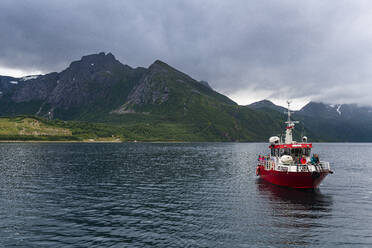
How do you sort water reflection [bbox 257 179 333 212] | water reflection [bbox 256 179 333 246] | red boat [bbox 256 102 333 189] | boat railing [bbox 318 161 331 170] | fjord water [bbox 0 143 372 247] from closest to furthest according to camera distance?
1. fjord water [bbox 0 143 372 247]
2. water reflection [bbox 256 179 333 246]
3. water reflection [bbox 257 179 333 212]
4. red boat [bbox 256 102 333 189]
5. boat railing [bbox 318 161 331 170]

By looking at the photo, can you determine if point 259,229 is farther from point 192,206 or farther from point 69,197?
point 69,197

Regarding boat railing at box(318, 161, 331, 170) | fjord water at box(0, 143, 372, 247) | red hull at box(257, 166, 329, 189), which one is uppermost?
boat railing at box(318, 161, 331, 170)

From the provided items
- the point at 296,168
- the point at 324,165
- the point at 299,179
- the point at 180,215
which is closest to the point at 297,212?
the point at 299,179

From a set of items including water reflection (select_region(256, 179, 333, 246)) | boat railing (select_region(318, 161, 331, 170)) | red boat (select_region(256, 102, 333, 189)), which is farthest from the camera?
boat railing (select_region(318, 161, 331, 170))

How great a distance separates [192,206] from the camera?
128 feet

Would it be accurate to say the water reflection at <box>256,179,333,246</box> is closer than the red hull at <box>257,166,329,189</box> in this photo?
Yes

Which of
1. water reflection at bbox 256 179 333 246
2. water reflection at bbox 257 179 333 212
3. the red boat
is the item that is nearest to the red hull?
the red boat

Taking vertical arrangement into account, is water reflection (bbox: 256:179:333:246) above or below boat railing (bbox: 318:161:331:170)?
below

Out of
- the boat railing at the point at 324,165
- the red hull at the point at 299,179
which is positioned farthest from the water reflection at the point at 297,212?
the boat railing at the point at 324,165

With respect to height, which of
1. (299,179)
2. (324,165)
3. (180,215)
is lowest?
(180,215)

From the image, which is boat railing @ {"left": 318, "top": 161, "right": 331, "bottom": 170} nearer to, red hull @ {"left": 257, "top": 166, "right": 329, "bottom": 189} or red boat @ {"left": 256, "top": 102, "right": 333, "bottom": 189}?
red boat @ {"left": 256, "top": 102, "right": 333, "bottom": 189}

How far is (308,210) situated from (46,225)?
1345 inches

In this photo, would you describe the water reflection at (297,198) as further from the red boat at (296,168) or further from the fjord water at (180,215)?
the red boat at (296,168)

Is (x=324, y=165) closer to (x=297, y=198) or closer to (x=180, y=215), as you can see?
(x=297, y=198)
